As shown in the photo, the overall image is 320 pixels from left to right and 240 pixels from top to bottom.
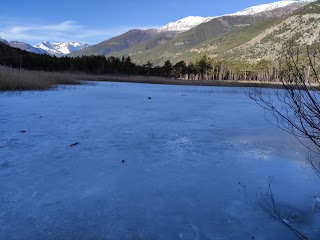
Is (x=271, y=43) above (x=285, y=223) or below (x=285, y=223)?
above

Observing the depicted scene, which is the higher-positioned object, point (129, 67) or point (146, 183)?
point (129, 67)

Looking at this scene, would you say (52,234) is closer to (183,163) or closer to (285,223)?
(285,223)

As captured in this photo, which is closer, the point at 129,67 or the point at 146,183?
the point at 146,183

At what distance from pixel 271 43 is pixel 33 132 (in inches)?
8346

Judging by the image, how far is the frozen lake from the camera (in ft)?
7.96

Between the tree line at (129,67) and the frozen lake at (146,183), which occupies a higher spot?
the tree line at (129,67)

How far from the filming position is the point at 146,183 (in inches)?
135

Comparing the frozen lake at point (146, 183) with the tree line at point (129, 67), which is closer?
the frozen lake at point (146, 183)

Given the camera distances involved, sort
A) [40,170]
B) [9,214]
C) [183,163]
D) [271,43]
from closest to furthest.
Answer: [9,214] < [40,170] < [183,163] < [271,43]

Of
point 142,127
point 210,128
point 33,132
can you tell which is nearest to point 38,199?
point 33,132

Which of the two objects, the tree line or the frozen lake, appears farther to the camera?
the tree line

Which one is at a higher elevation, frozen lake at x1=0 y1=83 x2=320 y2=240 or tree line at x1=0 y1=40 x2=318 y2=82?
tree line at x1=0 y1=40 x2=318 y2=82

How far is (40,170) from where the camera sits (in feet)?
12.1

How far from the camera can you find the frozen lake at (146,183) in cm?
243
